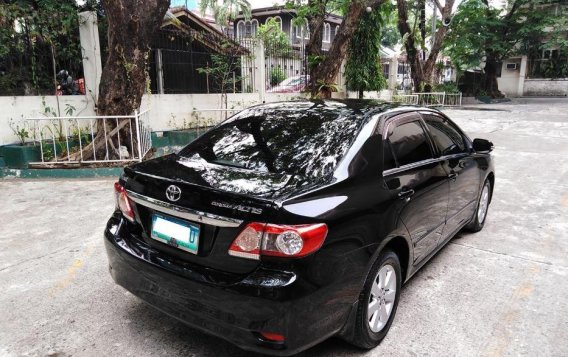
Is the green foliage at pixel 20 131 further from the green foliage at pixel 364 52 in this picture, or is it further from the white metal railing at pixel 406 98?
the white metal railing at pixel 406 98

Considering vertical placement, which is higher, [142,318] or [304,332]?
[304,332]

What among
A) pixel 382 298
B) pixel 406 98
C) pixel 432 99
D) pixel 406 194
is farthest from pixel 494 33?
pixel 382 298

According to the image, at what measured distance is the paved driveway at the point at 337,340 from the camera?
288 cm

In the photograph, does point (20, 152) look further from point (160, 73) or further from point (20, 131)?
point (160, 73)

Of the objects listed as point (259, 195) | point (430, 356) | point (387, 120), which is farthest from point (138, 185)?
point (430, 356)

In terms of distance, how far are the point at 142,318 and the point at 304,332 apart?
1.45 metres

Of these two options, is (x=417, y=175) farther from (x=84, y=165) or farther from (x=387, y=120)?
(x=84, y=165)

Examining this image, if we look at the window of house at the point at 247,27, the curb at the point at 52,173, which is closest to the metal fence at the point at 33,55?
the curb at the point at 52,173

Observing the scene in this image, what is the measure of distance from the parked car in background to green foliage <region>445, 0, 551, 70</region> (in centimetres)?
1676

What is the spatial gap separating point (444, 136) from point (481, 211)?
4.67 ft

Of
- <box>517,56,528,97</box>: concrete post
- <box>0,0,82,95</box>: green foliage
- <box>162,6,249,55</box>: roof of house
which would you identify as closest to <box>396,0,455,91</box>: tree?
<box>162,6,249,55</box>: roof of house

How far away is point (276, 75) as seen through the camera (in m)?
13.5

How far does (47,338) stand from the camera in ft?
9.66

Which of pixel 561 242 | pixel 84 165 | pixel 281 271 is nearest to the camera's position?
pixel 281 271
